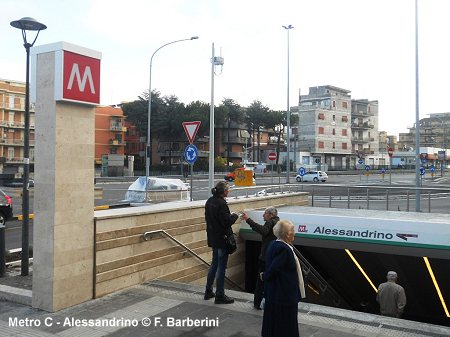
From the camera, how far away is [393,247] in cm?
952

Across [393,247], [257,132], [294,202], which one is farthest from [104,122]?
[393,247]

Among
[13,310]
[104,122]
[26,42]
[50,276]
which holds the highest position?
[104,122]

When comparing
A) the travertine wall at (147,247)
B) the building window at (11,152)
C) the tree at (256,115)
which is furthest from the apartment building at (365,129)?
the travertine wall at (147,247)

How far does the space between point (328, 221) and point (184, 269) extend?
384 centimetres

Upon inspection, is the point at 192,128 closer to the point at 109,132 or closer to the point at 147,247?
the point at 147,247

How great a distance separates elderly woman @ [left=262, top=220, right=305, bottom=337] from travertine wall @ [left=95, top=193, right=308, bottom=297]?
3194 millimetres

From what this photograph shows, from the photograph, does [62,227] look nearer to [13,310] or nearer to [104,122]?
[13,310]

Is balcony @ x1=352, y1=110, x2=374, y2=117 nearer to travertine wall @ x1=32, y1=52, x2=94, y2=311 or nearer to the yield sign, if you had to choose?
the yield sign

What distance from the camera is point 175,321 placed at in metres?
5.61

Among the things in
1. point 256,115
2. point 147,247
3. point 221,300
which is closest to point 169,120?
point 256,115

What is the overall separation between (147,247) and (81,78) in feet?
9.78

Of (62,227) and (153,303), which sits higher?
(62,227)

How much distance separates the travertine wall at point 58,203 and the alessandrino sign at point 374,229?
511 centimetres

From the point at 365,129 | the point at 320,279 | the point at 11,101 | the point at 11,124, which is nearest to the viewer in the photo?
the point at 320,279
